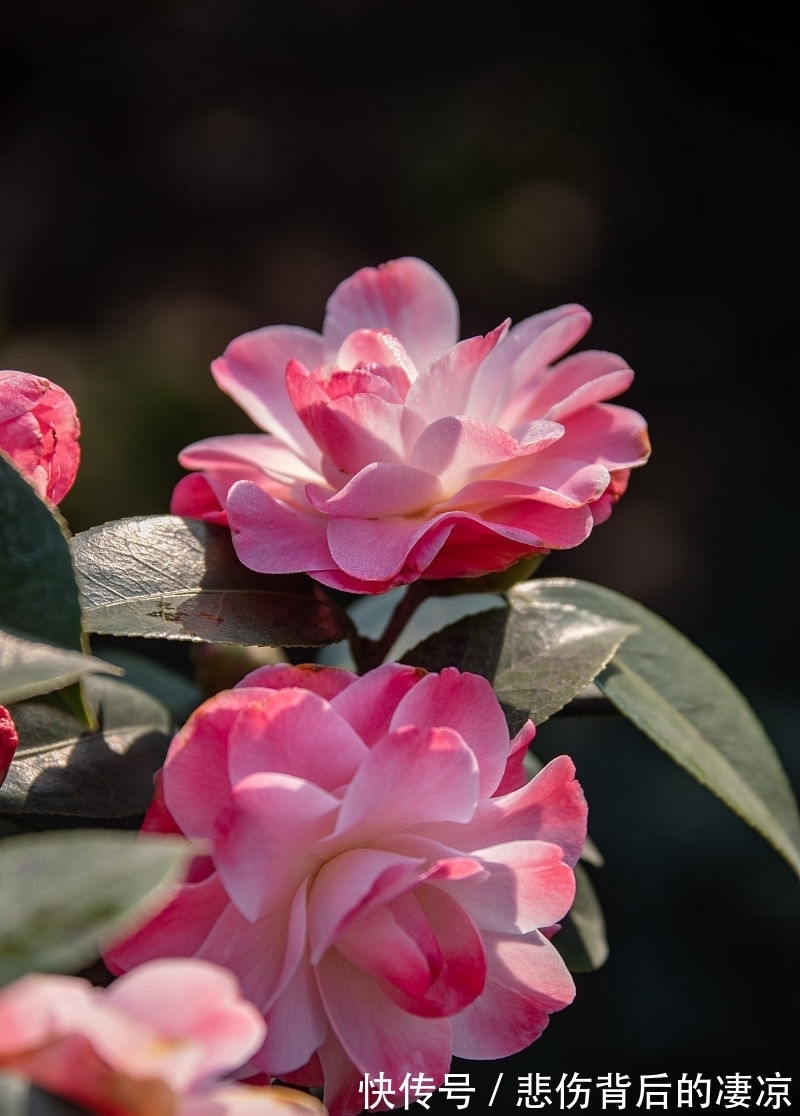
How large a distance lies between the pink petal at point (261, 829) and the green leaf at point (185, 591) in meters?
0.12

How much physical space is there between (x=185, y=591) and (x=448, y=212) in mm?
3068

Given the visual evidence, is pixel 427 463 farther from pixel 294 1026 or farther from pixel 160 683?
pixel 160 683

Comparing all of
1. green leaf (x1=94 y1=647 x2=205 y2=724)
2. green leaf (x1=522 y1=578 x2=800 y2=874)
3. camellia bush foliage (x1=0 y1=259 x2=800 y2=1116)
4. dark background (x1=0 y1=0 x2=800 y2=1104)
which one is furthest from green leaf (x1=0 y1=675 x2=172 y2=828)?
dark background (x1=0 y1=0 x2=800 y2=1104)

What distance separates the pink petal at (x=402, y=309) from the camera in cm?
64

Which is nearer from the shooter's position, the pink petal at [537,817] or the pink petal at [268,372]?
the pink petal at [537,817]

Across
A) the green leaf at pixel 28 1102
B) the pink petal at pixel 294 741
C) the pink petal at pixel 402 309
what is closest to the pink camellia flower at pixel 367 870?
the pink petal at pixel 294 741

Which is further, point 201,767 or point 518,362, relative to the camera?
point 518,362

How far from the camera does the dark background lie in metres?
2.71

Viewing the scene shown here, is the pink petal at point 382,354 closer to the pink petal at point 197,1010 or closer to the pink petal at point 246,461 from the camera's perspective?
the pink petal at point 246,461

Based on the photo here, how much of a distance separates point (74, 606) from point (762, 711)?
130 cm

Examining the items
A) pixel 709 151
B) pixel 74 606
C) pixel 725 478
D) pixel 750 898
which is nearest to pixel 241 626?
pixel 74 606

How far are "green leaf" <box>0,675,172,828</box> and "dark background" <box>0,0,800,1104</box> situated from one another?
170cm

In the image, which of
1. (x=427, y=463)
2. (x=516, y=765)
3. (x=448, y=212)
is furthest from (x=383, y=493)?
(x=448, y=212)

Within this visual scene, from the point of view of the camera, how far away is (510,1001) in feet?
1.46
